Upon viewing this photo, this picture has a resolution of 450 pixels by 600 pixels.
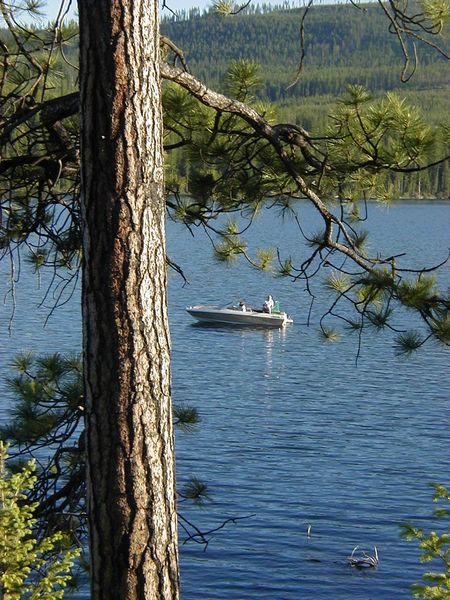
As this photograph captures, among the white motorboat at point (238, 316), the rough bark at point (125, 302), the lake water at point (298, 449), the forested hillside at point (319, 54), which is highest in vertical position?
the forested hillside at point (319, 54)

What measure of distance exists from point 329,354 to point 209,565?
1423 centimetres

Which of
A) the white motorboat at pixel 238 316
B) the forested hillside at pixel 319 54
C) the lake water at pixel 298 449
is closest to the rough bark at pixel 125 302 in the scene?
the lake water at pixel 298 449

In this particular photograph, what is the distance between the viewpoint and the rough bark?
3043mm

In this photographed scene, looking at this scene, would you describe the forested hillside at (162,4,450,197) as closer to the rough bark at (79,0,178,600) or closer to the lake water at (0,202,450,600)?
the lake water at (0,202,450,600)

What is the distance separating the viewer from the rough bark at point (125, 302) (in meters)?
3.04

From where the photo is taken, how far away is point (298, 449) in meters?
17.1

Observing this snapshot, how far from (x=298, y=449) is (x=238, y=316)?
13669 mm

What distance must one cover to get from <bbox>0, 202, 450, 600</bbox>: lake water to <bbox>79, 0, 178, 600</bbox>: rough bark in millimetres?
2519

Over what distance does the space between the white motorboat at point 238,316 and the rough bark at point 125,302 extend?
26.9 m

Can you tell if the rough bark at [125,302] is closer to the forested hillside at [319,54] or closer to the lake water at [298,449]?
the lake water at [298,449]

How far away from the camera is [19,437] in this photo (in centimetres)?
484

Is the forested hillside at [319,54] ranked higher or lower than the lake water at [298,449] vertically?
higher

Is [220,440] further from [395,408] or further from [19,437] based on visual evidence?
[19,437]

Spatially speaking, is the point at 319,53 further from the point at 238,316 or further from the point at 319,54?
the point at 238,316
